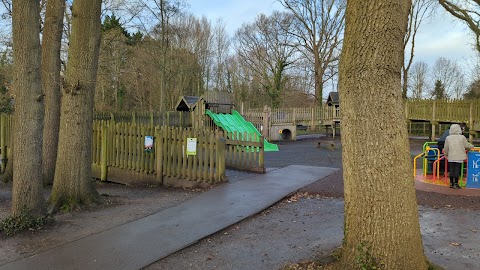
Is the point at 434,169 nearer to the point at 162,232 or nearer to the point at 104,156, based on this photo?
the point at 162,232

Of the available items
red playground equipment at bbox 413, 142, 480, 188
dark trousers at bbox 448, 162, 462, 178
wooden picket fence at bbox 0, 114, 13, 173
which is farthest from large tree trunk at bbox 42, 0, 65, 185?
dark trousers at bbox 448, 162, 462, 178

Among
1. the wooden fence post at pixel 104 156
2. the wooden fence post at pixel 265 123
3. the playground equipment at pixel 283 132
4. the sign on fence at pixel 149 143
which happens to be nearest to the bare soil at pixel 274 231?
A: the sign on fence at pixel 149 143

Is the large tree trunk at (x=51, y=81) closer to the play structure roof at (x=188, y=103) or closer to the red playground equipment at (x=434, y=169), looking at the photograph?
the red playground equipment at (x=434, y=169)

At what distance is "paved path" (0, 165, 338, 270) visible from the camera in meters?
4.79

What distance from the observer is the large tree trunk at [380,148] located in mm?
3590

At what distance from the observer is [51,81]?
10875 mm

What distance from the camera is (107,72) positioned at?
32.8m

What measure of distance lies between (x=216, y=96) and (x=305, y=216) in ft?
67.6

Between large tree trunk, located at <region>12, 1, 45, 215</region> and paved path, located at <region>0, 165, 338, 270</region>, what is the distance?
155cm

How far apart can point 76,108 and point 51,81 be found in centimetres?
364

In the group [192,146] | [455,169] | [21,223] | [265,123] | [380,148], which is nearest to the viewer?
[380,148]

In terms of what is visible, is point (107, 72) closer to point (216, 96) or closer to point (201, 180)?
point (216, 96)

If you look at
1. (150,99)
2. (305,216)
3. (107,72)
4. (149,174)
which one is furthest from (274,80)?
(305,216)

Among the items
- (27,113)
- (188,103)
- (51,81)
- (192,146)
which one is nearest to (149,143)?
(192,146)
